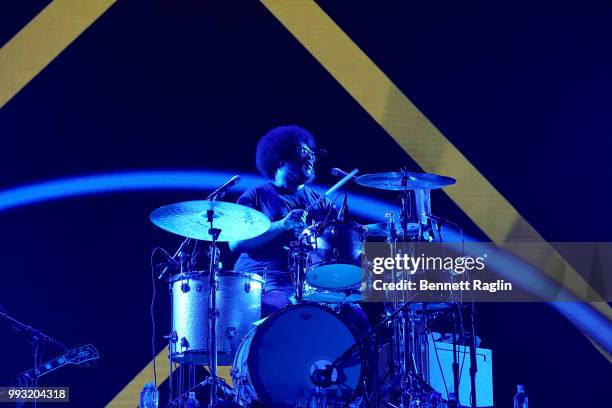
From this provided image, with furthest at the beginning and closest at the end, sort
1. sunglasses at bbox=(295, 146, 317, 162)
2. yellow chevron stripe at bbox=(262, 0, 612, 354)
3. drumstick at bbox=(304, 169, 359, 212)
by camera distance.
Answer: yellow chevron stripe at bbox=(262, 0, 612, 354)
sunglasses at bbox=(295, 146, 317, 162)
drumstick at bbox=(304, 169, 359, 212)

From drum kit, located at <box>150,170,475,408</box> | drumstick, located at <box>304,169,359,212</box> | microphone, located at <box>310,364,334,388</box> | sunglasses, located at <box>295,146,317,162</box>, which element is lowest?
microphone, located at <box>310,364,334,388</box>

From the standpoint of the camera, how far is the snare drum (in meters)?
4.67

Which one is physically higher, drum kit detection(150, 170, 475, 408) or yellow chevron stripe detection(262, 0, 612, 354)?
yellow chevron stripe detection(262, 0, 612, 354)

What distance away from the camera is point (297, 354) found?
14.2ft

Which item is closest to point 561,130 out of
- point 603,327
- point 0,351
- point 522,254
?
point 522,254

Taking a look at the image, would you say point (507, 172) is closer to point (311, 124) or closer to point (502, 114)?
point (502, 114)

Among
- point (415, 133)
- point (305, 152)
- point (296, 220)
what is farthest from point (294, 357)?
point (415, 133)

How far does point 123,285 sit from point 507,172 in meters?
2.86

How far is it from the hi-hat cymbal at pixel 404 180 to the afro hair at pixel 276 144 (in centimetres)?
94

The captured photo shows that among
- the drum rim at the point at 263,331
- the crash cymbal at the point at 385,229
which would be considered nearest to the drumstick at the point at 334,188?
the crash cymbal at the point at 385,229

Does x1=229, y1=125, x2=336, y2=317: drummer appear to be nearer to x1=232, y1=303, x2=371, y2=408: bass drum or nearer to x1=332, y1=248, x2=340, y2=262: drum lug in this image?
x1=332, y1=248, x2=340, y2=262: drum lug

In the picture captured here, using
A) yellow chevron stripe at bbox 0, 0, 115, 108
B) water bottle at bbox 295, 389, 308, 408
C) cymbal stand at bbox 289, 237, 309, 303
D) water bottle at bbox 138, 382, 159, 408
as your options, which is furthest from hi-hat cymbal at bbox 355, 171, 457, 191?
yellow chevron stripe at bbox 0, 0, 115, 108

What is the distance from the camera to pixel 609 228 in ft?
20.3

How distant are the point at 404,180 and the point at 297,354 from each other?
1.20m
